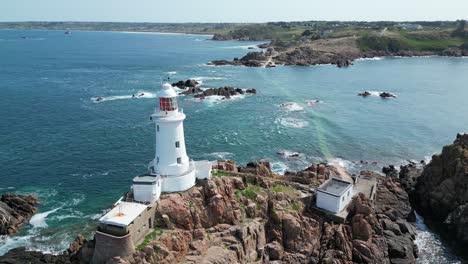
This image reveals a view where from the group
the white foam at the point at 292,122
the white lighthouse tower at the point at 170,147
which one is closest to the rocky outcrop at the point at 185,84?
the white foam at the point at 292,122

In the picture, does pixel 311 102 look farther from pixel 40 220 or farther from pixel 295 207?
pixel 40 220

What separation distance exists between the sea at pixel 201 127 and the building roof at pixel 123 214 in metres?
12.7

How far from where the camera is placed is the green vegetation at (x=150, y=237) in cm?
2666

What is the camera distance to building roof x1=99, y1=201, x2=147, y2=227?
85.7ft

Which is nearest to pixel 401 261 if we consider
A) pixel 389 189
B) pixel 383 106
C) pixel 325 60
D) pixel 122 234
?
pixel 389 189

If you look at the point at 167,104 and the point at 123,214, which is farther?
the point at 167,104

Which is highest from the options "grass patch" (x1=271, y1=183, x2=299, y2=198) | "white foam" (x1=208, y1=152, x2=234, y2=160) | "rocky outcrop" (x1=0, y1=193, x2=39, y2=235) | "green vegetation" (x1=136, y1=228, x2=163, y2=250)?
"grass patch" (x1=271, y1=183, x2=299, y2=198)

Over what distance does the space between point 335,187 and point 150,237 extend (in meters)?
17.1

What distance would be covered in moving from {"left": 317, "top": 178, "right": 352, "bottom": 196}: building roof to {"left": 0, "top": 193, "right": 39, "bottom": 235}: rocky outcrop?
2927cm

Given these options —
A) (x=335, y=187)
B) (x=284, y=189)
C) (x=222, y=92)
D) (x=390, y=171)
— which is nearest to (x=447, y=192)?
(x=390, y=171)

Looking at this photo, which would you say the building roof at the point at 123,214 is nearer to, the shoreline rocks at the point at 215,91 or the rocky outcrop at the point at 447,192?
the rocky outcrop at the point at 447,192

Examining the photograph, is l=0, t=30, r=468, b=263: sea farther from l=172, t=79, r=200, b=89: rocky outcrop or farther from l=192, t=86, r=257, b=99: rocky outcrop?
l=172, t=79, r=200, b=89: rocky outcrop

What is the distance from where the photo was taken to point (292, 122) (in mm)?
73312

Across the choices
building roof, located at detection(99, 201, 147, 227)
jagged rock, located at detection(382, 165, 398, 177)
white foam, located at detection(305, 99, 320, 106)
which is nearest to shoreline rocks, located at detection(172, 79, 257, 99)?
white foam, located at detection(305, 99, 320, 106)
